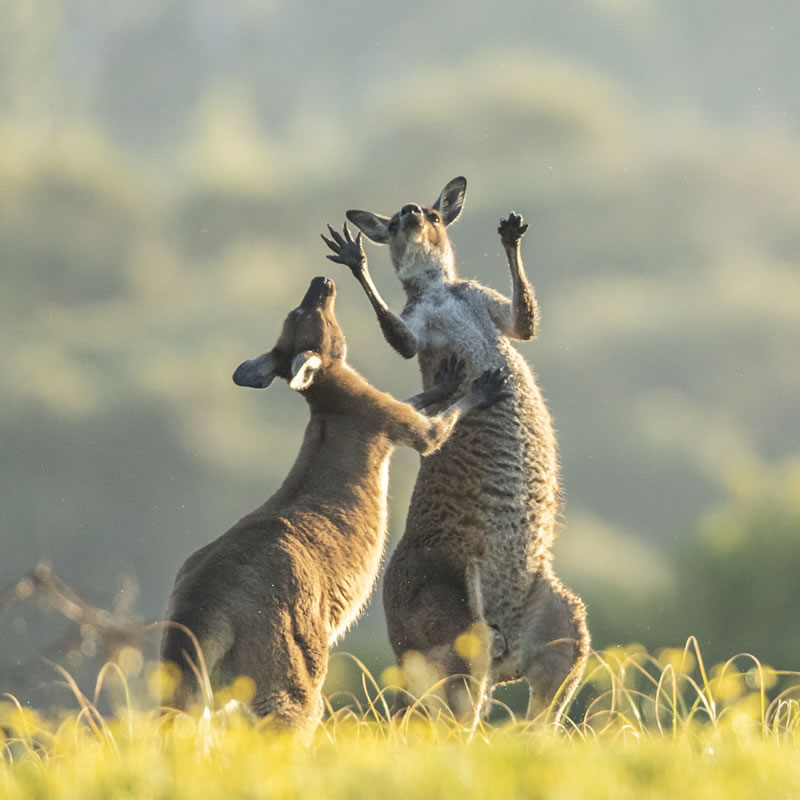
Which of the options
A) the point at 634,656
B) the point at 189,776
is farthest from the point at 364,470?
the point at 189,776

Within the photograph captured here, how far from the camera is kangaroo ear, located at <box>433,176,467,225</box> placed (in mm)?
8445

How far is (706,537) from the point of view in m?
24.0

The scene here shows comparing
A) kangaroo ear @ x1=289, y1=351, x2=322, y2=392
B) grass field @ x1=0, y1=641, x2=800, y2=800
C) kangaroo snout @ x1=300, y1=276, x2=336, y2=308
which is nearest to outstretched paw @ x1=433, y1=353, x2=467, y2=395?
kangaroo snout @ x1=300, y1=276, x2=336, y2=308

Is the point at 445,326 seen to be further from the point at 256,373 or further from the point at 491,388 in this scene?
the point at 256,373

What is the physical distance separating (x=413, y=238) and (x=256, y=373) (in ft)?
5.75

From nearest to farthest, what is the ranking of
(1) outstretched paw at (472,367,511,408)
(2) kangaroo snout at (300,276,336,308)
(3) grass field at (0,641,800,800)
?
(3) grass field at (0,641,800,800) < (2) kangaroo snout at (300,276,336,308) < (1) outstretched paw at (472,367,511,408)

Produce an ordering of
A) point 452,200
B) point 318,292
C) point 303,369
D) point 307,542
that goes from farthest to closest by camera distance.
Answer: point 452,200 → point 318,292 → point 303,369 → point 307,542

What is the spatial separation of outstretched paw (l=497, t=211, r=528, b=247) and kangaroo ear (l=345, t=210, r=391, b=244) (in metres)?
0.94

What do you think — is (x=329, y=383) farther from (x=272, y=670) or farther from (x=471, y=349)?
(x=272, y=670)

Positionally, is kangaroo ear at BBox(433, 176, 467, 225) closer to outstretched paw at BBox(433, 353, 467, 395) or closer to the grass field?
outstretched paw at BBox(433, 353, 467, 395)

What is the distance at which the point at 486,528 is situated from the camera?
6973mm

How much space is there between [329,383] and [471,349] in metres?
1.10

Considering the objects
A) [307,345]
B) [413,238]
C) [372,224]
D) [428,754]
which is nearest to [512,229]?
[413,238]

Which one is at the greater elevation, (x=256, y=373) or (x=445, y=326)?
(x=445, y=326)
